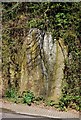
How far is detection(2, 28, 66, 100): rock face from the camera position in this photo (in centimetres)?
852

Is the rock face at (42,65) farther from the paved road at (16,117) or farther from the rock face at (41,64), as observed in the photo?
the paved road at (16,117)

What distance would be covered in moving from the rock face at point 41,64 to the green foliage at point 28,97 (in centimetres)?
13

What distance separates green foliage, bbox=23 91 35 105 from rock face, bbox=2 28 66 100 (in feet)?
0.43

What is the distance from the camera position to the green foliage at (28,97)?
8.35m

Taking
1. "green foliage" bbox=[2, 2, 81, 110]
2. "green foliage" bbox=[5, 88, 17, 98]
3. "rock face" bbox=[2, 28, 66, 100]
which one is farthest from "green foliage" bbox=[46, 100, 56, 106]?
"green foliage" bbox=[5, 88, 17, 98]

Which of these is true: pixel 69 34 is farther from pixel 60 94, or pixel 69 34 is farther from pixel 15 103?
pixel 15 103

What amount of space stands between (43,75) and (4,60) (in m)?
1.17

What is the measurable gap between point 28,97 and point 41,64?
94 cm

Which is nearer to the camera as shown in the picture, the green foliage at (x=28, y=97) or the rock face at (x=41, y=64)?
the green foliage at (x=28, y=97)

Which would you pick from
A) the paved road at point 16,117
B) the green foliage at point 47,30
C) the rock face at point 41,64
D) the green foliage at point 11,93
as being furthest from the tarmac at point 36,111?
the rock face at point 41,64

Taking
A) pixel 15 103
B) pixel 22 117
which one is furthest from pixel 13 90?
pixel 22 117

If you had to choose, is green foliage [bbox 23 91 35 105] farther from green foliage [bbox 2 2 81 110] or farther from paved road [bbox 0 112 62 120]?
paved road [bbox 0 112 62 120]

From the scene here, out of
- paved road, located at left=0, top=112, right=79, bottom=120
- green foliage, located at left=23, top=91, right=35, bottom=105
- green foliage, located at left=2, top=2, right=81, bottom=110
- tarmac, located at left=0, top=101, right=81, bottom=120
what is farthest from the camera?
green foliage, located at left=2, top=2, right=81, bottom=110

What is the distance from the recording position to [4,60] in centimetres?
887
